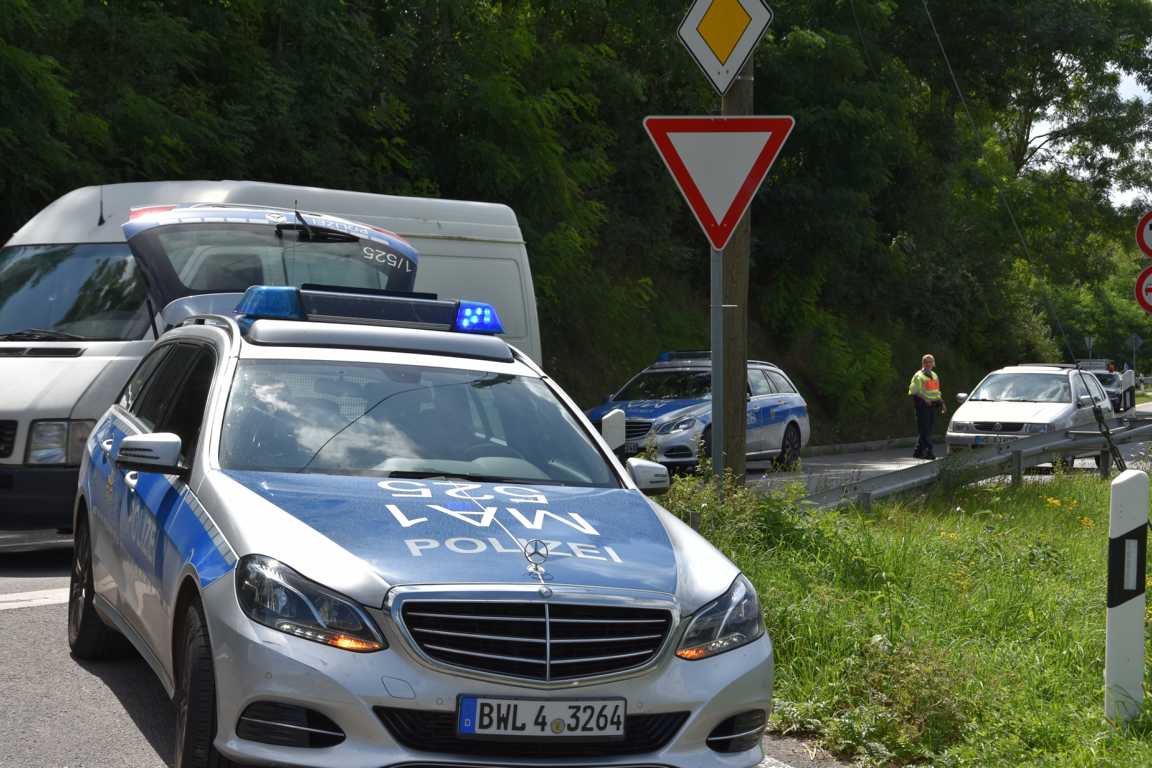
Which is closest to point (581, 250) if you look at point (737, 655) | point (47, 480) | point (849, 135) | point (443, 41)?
point (443, 41)

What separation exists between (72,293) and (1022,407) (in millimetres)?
15712

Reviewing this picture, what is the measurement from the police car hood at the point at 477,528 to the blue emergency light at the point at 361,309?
46.1 inches

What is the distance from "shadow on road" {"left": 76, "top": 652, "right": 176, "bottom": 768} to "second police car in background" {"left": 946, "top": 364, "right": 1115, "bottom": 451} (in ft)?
55.0

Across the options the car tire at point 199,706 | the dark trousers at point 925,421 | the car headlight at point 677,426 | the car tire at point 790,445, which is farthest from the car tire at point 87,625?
the dark trousers at point 925,421

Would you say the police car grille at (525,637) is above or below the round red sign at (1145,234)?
below

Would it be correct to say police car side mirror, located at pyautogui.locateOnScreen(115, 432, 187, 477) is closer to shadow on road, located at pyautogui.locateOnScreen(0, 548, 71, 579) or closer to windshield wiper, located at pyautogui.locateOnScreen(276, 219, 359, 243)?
shadow on road, located at pyautogui.locateOnScreen(0, 548, 71, 579)

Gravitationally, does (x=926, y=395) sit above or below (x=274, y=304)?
below

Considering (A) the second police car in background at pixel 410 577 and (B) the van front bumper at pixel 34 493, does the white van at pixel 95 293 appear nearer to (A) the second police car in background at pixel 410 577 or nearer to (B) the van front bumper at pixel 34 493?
(B) the van front bumper at pixel 34 493

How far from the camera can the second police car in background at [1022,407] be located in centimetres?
2278

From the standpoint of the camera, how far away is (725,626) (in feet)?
16.0

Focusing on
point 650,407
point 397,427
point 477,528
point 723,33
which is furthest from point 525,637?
point 650,407

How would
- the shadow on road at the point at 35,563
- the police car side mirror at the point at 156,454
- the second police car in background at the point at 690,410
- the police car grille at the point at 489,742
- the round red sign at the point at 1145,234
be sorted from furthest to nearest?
the second police car in background at the point at 690,410 → the round red sign at the point at 1145,234 → the shadow on road at the point at 35,563 → the police car side mirror at the point at 156,454 → the police car grille at the point at 489,742

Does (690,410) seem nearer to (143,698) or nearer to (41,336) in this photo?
(41,336)

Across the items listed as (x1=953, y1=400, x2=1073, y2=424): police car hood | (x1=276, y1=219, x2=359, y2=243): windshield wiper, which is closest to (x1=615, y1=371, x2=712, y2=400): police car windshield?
(x1=953, y1=400, x2=1073, y2=424): police car hood
